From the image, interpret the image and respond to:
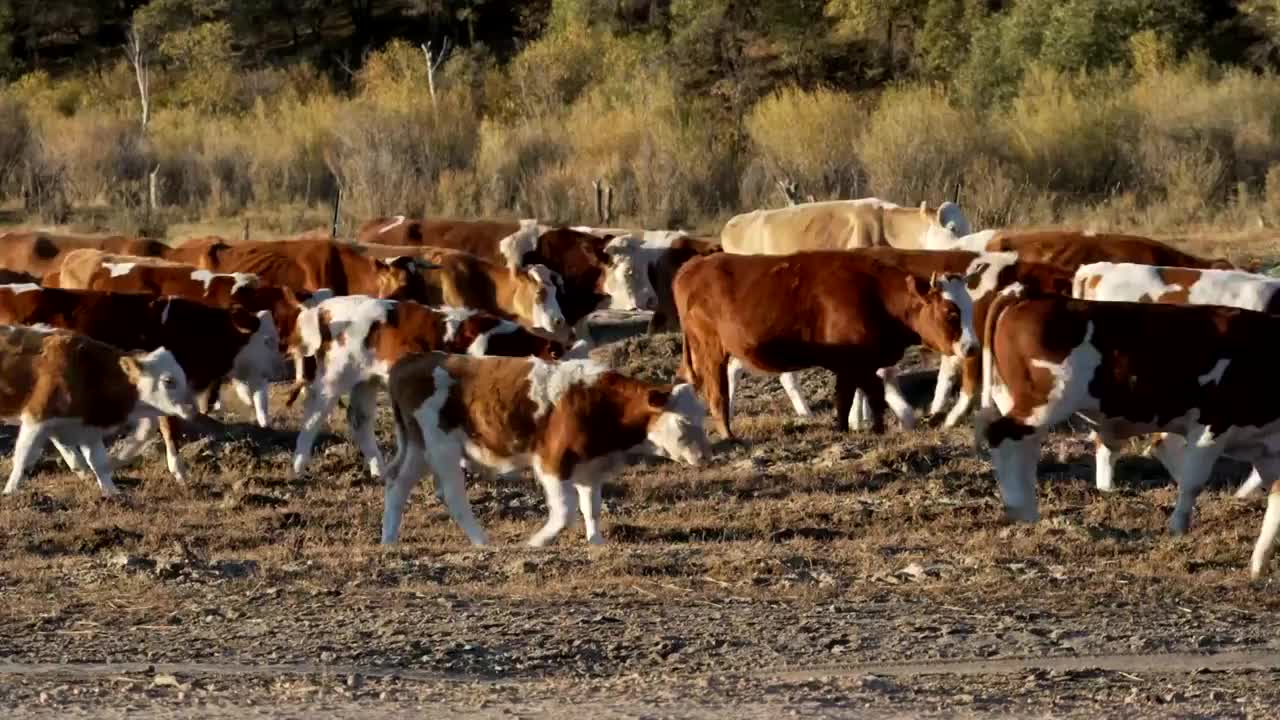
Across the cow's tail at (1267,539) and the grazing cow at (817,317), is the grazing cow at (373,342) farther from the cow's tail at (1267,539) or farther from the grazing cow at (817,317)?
the cow's tail at (1267,539)

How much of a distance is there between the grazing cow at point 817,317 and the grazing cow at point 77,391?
174 inches

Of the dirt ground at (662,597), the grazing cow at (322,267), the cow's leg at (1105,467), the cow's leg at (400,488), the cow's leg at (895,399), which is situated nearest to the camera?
the dirt ground at (662,597)

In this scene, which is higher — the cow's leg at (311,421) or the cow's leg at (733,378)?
the cow's leg at (311,421)

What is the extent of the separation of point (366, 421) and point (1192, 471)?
5997 millimetres

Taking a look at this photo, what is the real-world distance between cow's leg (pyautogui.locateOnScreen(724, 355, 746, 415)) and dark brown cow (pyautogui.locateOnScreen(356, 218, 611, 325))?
6.67ft

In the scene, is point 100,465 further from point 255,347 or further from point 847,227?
point 847,227

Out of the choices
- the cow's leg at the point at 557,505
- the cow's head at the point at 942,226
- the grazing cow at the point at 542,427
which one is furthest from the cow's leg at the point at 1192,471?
the cow's head at the point at 942,226

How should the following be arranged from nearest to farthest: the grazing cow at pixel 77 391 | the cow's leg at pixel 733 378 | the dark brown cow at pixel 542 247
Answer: the grazing cow at pixel 77 391
the cow's leg at pixel 733 378
the dark brown cow at pixel 542 247

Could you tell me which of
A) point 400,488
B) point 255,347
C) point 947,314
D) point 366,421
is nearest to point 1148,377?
point 947,314

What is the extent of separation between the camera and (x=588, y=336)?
74.0ft

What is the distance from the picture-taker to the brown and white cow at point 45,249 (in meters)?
22.0

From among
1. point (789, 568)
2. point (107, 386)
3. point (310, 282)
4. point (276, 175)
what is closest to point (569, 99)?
point (276, 175)

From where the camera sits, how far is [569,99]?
156ft

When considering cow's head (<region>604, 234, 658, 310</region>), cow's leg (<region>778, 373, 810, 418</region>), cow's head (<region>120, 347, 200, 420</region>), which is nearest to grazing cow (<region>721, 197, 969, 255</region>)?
cow's head (<region>604, 234, 658, 310</region>)
